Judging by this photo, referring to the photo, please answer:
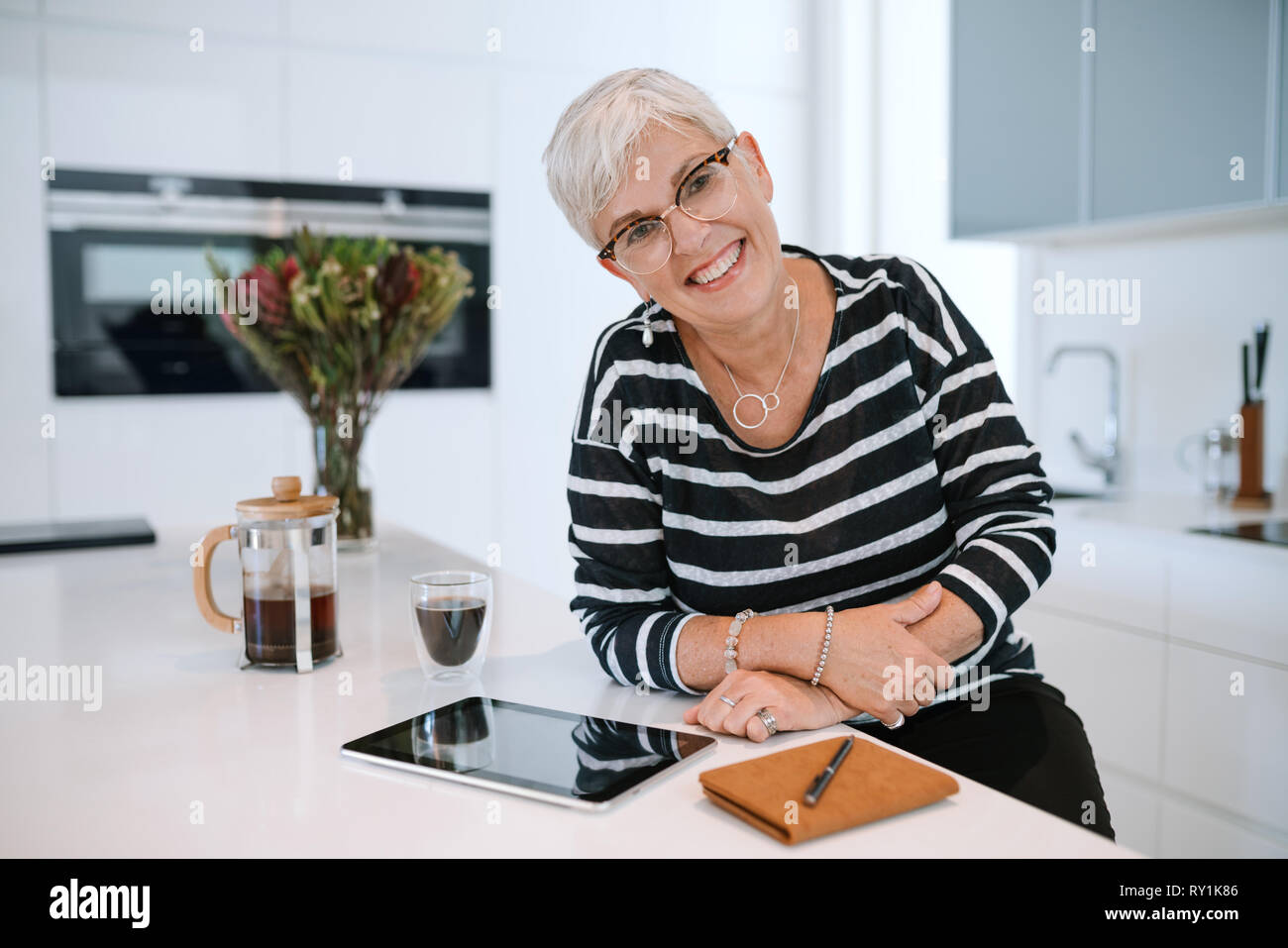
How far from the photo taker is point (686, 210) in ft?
3.97

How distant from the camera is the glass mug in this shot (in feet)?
3.56

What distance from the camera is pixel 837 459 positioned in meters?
1.28

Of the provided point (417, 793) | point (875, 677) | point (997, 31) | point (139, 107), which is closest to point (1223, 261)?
point (997, 31)

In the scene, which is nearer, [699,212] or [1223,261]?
[699,212]

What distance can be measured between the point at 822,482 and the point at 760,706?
15.8 inches

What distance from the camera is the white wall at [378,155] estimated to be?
2.90 meters

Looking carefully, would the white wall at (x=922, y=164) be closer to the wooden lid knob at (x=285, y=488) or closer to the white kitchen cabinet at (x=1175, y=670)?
the white kitchen cabinet at (x=1175, y=670)

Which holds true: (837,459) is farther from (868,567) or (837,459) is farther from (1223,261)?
(1223,261)

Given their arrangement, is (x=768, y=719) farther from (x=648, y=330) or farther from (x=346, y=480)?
(x=346, y=480)

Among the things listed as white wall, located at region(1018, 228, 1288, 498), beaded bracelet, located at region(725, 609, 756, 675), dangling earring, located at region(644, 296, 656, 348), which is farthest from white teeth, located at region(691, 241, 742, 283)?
white wall, located at region(1018, 228, 1288, 498)

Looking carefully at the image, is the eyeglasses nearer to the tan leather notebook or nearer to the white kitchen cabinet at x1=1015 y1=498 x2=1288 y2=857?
the tan leather notebook

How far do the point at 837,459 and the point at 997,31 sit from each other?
82.3 inches

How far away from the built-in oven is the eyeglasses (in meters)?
2.17

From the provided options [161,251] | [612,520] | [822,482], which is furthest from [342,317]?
[161,251]
